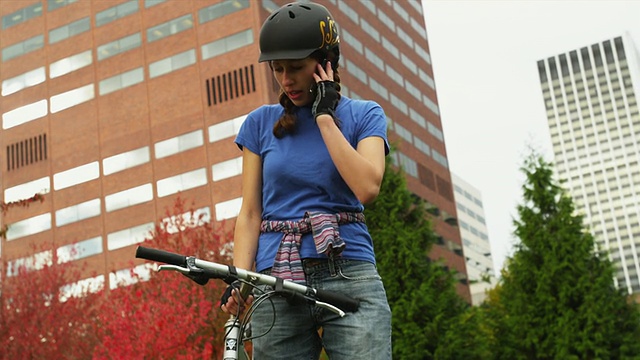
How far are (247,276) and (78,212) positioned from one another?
5888 cm

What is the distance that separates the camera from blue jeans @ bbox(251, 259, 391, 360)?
3.19 metres

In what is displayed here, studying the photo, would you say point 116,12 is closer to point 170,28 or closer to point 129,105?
point 170,28

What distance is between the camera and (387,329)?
127 inches

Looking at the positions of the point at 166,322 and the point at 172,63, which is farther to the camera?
the point at 172,63

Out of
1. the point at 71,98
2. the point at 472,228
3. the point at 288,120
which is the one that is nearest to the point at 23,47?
the point at 71,98

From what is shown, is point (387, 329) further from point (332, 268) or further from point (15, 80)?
point (15, 80)

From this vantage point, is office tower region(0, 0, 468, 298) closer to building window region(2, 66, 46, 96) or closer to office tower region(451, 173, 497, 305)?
building window region(2, 66, 46, 96)

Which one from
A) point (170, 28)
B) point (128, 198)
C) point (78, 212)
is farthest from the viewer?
point (78, 212)

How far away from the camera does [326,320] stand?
3236mm

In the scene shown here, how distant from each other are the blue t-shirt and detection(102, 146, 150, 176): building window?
2176 inches

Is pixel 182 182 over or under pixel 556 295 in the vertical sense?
over

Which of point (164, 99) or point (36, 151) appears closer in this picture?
point (164, 99)

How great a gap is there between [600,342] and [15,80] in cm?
5089

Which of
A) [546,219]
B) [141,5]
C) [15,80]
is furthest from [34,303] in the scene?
[15,80]
